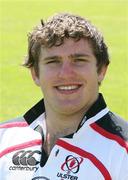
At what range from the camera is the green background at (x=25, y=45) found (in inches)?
377

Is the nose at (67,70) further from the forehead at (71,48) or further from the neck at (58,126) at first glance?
the neck at (58,126)

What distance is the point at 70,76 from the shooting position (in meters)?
3.88

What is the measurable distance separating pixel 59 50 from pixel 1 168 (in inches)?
27.5

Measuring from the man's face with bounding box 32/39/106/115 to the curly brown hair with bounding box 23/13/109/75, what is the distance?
0.03m

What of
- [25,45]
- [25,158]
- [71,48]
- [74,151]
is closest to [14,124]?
[25,158]

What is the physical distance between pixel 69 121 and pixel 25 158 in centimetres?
30

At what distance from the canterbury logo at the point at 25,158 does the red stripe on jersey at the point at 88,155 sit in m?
0.15

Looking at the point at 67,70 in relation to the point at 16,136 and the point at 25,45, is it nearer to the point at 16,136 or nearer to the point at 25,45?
the point at 16,136

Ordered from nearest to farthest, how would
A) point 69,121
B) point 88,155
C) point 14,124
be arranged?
point 88,155 < point 69,121 < point 14,124

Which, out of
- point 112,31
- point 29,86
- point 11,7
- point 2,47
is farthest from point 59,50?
point 11,7

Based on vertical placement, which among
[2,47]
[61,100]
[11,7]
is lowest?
[61,100]

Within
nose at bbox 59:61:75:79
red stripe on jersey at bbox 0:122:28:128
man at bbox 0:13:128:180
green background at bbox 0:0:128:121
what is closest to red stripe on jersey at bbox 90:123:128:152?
man at bbox 0:13:128:180

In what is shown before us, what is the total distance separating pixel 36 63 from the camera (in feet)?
13.6

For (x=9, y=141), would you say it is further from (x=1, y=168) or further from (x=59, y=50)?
(x=59, y=50)
